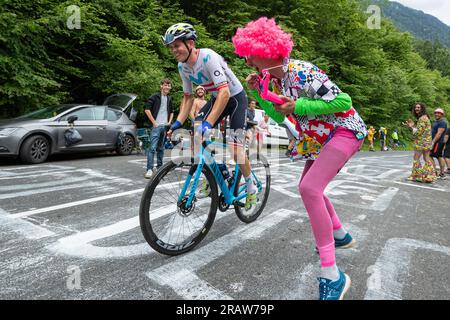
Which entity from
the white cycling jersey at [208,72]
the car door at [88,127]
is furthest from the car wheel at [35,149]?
the white cycling jersey at [208,72]

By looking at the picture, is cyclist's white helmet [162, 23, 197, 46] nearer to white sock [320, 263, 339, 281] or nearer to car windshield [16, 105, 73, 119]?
white sock [320, 263, 339, 281]

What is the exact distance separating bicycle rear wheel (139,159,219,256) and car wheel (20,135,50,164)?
18.2ft

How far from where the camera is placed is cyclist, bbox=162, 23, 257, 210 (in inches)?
113

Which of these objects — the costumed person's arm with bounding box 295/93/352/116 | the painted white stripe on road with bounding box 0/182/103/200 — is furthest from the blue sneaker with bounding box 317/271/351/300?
the painted white stripe on road with bounding box 0/182/103/200

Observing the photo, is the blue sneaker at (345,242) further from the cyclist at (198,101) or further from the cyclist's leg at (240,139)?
the cyclist at (198,101)

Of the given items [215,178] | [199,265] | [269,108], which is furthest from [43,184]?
[269,108]

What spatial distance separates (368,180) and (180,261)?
20.4 feet

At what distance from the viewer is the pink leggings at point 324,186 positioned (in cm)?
214

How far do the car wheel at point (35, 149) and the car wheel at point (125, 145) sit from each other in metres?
2.36

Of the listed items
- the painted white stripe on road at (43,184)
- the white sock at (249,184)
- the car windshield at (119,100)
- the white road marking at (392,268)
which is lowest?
the white road marking at (392,268)

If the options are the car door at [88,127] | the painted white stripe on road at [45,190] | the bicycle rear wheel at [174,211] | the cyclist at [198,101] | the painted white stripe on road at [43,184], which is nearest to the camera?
the bicycle rear wheel at [174,211]

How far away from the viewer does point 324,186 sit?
2.19 metres
